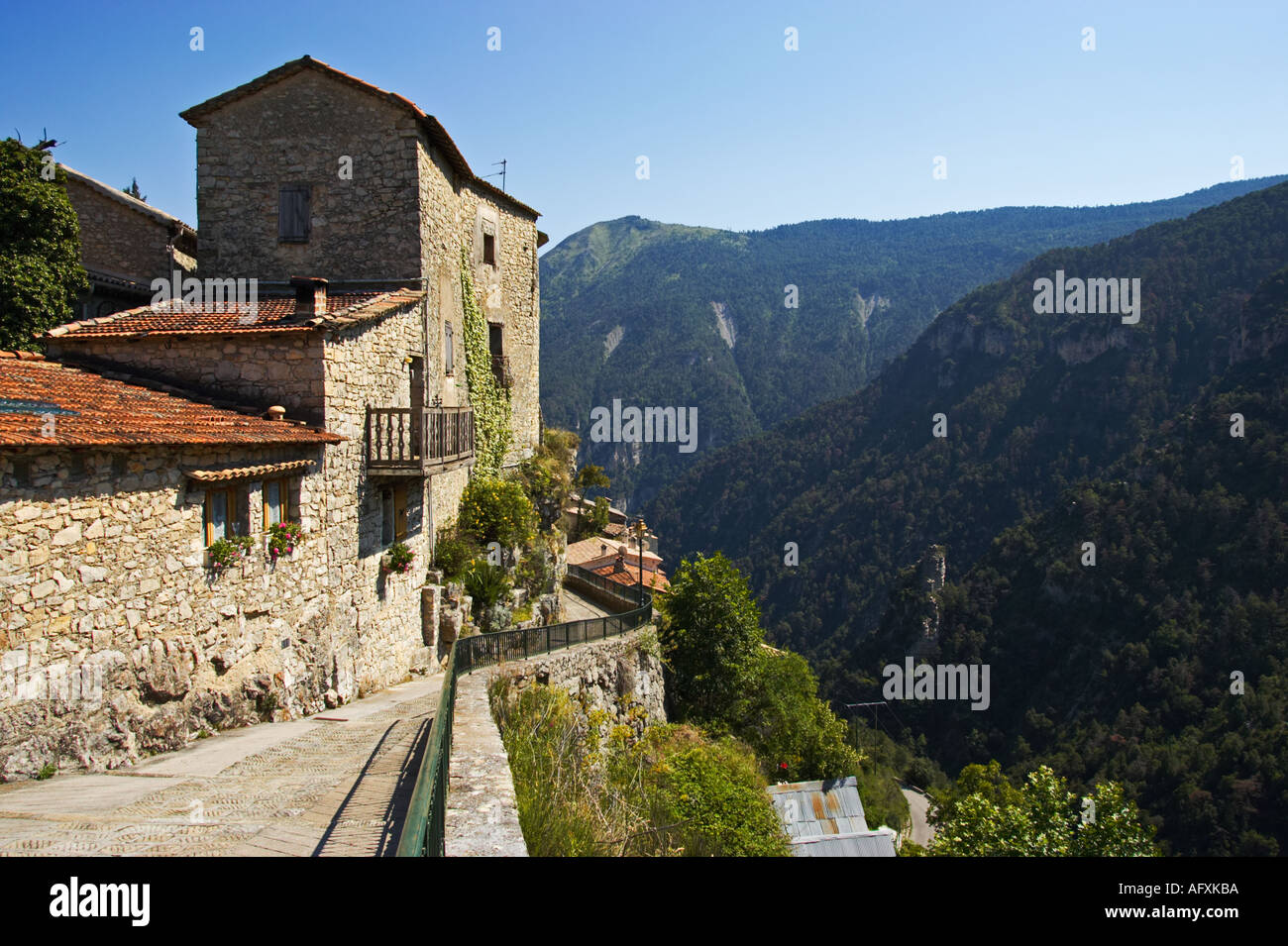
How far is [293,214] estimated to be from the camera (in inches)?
626

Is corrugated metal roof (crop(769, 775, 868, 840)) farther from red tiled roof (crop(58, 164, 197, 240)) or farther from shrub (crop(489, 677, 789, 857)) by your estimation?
red tiled roof (crop(58, 164, 197, 240))

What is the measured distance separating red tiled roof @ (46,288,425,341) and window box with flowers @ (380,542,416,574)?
395 cm

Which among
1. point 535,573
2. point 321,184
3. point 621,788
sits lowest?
point 621,788

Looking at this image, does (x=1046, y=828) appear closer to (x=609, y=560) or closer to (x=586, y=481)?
(x=609, y=560)

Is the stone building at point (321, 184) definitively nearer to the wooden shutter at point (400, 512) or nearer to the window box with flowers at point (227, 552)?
the wooden shutter at point (400, 512)

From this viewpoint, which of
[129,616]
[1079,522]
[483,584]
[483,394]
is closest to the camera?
[129,616]

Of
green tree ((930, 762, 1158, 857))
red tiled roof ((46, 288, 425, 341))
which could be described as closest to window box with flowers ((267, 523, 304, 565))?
red tiled roof ((46, 288, 425, 341))

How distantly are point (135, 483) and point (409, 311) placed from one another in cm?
724

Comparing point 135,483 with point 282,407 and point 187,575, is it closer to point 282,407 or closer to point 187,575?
point 187,575

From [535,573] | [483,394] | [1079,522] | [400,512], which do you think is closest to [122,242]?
[483,394]

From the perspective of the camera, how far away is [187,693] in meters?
9.05

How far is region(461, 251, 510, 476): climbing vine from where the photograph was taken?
63.1ft

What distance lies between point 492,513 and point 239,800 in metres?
11.7
